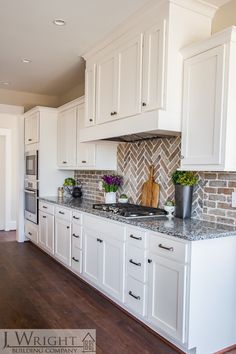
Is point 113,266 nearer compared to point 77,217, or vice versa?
point 113,266

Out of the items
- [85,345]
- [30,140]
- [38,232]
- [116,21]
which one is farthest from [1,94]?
[85,345]

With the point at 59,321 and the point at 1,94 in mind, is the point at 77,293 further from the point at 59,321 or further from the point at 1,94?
the point at 1,94

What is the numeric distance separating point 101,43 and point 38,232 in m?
2.99

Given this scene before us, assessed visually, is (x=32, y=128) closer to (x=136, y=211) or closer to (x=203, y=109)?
(x=136, y=211)

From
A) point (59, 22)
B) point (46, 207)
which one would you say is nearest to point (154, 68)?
point (59, 22)

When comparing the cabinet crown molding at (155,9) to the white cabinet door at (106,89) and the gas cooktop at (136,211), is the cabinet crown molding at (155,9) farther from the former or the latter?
the gas cooktop at (136,211)

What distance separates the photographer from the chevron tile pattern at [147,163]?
305 centimetres

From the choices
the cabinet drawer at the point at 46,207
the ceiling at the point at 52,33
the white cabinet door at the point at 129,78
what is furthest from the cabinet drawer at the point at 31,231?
the white cabinet door at the point at 129,78

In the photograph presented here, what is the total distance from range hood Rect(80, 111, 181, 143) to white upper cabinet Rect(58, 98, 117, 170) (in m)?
0.36

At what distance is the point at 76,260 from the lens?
142 inches

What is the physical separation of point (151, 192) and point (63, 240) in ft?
4.67

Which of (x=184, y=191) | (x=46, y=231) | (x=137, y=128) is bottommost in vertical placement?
(x=46, y=231)

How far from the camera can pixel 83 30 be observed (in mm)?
3076

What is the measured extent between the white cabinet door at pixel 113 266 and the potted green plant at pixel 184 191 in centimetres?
61
